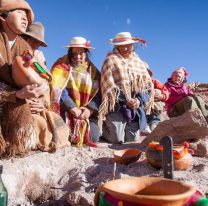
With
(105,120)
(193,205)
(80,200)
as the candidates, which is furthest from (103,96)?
(193,205)

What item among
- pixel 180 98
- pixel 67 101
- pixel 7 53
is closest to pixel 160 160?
pixel 7 53

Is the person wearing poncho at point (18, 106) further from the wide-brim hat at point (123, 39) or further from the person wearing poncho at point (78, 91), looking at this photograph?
the wide-brim hat at point (123, 39)

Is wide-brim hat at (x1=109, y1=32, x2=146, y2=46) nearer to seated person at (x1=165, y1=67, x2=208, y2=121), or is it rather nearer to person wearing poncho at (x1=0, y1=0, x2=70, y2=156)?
seated person at (x1=165, y1=67, x2=208, y2=121)

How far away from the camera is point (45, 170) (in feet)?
11.0

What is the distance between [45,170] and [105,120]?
6.29ft

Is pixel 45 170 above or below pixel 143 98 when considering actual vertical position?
below

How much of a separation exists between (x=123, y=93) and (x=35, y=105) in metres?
1.73

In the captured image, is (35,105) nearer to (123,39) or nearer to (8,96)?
(8,96)

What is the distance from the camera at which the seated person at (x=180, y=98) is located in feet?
18.1

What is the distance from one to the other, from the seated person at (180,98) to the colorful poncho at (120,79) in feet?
2.16

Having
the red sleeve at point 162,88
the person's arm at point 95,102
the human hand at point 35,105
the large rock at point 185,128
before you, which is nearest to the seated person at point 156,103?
the red sleeve at point 162,88

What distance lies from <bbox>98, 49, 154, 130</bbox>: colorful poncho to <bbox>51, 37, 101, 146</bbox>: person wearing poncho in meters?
0.14

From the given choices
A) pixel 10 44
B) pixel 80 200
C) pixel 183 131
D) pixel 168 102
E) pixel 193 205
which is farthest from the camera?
pixel 168 102

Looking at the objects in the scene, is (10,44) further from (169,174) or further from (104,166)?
(169,174)
